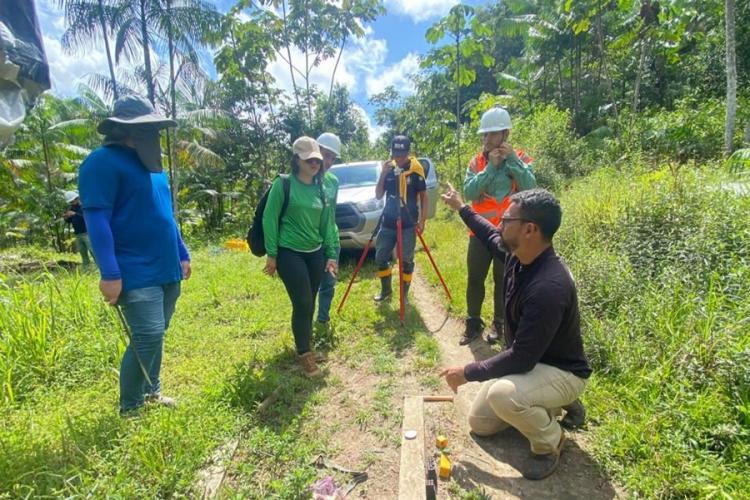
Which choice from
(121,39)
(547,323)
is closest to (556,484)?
(547,323)

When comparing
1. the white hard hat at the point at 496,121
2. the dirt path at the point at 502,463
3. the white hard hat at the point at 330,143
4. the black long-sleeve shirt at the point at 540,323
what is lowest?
the dirt path at the point at 502,463

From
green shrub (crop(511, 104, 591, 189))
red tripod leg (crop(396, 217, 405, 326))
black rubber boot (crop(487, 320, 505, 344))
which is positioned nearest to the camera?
black rubber boot (crop(487, 320, 505, 344))

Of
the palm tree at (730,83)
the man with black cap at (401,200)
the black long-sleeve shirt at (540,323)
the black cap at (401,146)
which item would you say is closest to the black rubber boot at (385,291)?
the man with black cap at (401,200)

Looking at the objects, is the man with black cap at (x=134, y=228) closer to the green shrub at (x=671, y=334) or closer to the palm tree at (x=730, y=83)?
the green shrub at (x=671, y=334)

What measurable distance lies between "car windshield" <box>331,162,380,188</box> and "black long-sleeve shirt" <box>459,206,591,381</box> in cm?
509

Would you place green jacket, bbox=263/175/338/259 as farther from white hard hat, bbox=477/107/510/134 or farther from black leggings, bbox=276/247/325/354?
white hard hat, bbox=477/107/510/134

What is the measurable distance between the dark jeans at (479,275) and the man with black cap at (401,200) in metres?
0.98

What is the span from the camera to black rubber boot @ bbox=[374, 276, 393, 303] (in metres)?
4.78

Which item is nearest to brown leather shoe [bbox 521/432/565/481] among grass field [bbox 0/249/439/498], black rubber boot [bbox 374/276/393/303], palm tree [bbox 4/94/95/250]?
grass field [bbox 0/249/439/498]

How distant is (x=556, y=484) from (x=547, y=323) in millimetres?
902

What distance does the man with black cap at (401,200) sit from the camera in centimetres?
430

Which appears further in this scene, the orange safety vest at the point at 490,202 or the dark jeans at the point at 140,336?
the orange safety vest at the point at 490,202

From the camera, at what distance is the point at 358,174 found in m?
7.37

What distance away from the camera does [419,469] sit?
2037 millimetres
